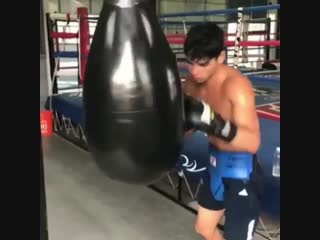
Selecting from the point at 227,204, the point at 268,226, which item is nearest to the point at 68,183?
the point at 268,226

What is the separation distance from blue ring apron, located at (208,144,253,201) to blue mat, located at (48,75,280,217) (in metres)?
0.24

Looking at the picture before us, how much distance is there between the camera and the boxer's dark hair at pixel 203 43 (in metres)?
1.28

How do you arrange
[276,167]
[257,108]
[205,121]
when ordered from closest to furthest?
[205,121], [276,167], [257,108]

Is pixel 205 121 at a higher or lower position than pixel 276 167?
higher

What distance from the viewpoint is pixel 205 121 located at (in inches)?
38.0

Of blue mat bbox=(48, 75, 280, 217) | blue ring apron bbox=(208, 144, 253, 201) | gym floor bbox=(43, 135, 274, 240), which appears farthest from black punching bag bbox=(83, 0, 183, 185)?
gym floor bbox=(43, 135, 274, 240)

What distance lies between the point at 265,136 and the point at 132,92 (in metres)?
1.74

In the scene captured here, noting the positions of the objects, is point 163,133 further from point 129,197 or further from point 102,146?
point 129,197

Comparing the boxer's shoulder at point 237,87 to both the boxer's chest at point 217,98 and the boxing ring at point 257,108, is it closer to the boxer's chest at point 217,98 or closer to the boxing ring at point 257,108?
the boxer's chest at point 217,98

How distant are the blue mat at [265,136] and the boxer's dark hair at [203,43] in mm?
731

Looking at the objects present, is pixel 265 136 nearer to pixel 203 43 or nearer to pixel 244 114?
pixel 244 114

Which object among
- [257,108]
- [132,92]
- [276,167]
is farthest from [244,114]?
[257,108]

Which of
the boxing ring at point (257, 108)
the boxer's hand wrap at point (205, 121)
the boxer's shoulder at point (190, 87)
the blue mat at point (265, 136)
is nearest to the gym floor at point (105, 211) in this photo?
the boxing ring at point (257, 108)
